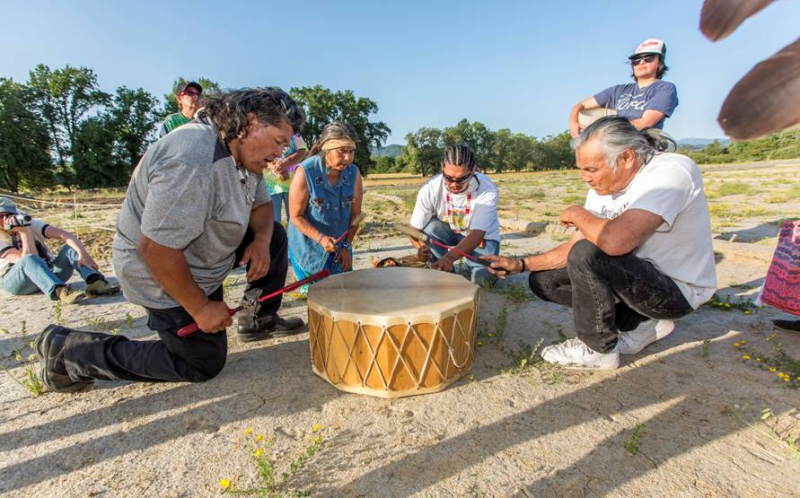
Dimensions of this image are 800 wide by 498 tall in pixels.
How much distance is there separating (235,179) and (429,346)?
1.36 metres

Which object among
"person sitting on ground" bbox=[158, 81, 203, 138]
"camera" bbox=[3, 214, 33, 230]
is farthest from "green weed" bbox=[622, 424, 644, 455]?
"camera" bbox=[3, 214, 33, 230]

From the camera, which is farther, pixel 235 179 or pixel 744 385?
pixel 744 385

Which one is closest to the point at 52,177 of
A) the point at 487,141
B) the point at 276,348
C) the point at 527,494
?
the point at 276,348

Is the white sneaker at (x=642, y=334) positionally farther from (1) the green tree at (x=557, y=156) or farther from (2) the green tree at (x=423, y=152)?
(1) the green tree at (x=557, y=156)

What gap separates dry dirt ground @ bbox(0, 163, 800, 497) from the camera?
5.61ft

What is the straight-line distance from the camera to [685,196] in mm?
2301

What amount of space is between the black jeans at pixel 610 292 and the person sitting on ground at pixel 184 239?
6.13ft

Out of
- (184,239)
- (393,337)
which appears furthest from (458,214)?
(184,239)

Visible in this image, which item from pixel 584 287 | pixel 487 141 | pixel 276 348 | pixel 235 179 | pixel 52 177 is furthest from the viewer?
pixel 487 141

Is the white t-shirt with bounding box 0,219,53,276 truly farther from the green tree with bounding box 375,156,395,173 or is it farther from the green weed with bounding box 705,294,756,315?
the green tree with bounding box 375,156,395,173

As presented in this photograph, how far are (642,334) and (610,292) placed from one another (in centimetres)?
59

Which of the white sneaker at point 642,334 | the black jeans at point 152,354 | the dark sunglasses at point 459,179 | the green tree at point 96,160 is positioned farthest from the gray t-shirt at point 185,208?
the green tree at point 96,160

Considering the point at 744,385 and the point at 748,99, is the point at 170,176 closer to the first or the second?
the point at 748,99

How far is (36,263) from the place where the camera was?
3900mm
